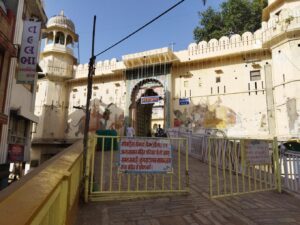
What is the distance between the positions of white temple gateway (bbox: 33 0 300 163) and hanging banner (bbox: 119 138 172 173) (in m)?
11.7

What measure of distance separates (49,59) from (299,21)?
19996 millimetres

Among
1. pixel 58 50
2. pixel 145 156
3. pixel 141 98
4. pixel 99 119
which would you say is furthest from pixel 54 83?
pixel 145 156

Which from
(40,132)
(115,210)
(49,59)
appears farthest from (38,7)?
(115,210)

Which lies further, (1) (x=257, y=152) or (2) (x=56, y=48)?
(2) (x=56, y=48)

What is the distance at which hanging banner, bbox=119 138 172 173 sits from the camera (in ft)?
15.0

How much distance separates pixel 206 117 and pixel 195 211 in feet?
45.9

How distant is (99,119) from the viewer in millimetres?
21812

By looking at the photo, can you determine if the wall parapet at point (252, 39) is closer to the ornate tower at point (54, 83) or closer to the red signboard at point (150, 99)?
the red signboard at point (150, 99)

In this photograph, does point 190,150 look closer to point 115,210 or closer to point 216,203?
point 216,203

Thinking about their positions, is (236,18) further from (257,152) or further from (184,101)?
(257,152)

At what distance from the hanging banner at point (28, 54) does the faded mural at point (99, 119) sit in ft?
34.6

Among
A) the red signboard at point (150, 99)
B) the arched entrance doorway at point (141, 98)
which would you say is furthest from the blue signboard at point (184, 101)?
the red signboard at point (150, 99)

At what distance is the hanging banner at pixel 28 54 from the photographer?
422 inches

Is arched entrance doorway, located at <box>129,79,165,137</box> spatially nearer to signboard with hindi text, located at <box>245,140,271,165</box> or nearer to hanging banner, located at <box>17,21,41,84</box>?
hanging banner, located at <box>17,21,41,84</box>
